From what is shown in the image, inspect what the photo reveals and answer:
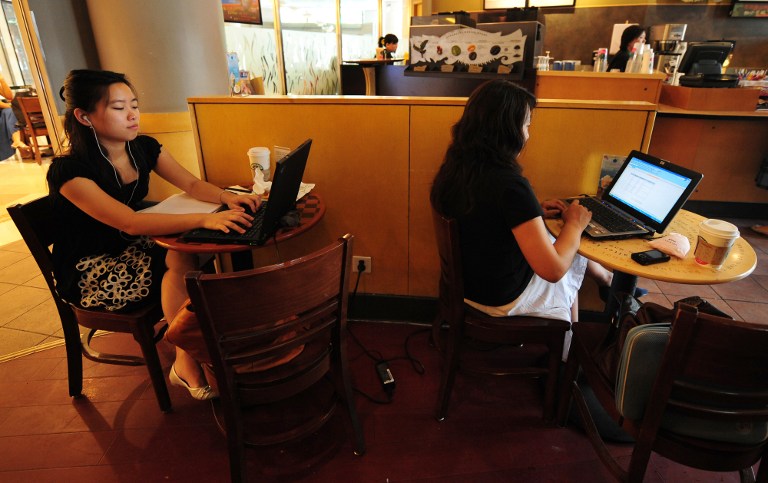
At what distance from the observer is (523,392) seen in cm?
182

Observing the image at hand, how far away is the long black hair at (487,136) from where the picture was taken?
4.35 ft

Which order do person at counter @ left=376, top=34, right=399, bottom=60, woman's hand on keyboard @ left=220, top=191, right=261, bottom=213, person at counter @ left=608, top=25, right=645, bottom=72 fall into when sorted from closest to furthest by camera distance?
woman's hand on keyboard @ left=220, top=191, right=261, bottom=213
person at counter @ left=608, top=25, right=645, bottom=72
person at counter @ left=376, top=34, right=399, bottom=60

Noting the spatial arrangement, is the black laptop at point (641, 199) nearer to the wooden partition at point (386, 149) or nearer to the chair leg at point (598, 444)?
the wooden partition at point (386, 149)

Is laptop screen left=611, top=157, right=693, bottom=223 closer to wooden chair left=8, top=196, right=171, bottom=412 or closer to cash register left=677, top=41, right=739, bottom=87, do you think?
wooden chair left=8, top=196, right=171, bottom=412

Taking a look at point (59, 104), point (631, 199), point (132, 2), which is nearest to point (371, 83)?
point (132, 2)

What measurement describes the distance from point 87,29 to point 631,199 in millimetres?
3245

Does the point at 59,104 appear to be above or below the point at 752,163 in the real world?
above

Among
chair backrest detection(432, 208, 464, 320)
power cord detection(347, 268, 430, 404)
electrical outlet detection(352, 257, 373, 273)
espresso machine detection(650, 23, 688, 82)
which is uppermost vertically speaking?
espresso machine detection(650, 23, 688, 82)

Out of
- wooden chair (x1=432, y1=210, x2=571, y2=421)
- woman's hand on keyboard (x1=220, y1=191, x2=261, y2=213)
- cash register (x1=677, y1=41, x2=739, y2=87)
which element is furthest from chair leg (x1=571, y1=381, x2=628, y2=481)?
cash register (x1=677, y1=41, x2=739, y2=87)

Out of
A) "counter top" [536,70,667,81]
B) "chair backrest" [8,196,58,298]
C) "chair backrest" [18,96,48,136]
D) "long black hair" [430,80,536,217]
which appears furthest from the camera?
"chair backrest" [18,96,48,136]

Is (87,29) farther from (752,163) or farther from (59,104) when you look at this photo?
(752,163)

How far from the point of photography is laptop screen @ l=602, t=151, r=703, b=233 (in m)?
1.44

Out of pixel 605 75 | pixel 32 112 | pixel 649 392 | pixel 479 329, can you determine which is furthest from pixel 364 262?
pixel 32 112

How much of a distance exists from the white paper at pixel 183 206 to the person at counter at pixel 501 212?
0.92m
